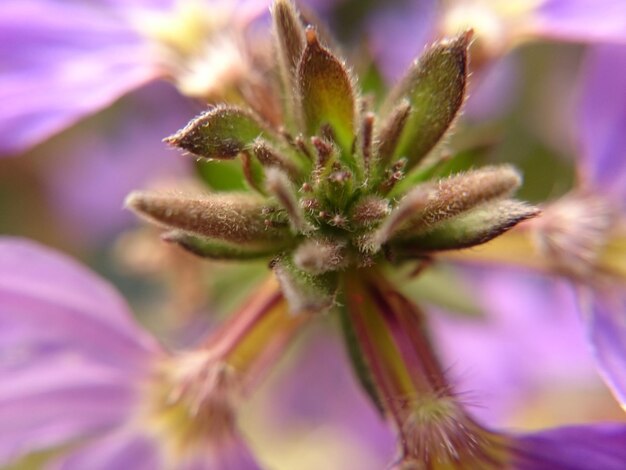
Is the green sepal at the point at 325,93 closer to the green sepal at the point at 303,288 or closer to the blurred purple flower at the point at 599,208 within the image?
the green sepal at the point at 303,288

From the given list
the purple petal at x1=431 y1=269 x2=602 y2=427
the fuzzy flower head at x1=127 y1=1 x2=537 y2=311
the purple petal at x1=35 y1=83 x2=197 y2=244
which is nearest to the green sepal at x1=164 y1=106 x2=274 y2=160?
the fuzzy flower head at x1=127 y1=1 x2=537 y2=311

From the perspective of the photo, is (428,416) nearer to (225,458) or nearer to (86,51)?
(225,458)

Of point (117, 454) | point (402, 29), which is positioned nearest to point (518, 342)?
point (402, 29)

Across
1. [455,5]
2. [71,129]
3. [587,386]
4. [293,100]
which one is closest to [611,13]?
[455,5]

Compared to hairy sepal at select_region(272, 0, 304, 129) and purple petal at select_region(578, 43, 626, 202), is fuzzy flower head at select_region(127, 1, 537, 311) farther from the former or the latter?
purple petal at select_region(578, 43, 626, 202)

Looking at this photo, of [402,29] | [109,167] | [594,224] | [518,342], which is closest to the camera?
[594,224]

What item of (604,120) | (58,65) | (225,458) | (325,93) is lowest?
(225,458)

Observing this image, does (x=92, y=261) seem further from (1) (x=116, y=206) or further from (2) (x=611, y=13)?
(2) (x=611, y=13)

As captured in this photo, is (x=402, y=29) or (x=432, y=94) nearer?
(x=432, y=94)
